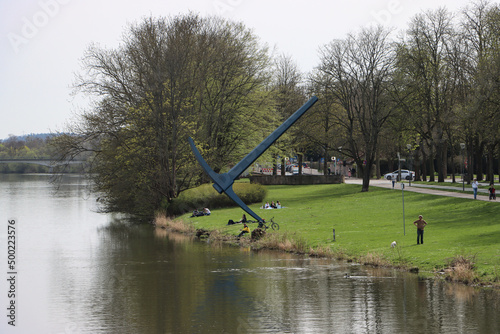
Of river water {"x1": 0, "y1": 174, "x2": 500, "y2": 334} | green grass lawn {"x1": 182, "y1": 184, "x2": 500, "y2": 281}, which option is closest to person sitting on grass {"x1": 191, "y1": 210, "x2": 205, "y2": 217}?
green grass lawn {"x1": 182, "y1": 184, "x2": 500, "y2": 281}

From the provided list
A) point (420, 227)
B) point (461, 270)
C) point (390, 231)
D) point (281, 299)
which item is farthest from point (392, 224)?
point (281, 299)

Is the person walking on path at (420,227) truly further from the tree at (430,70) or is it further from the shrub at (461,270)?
the tree at (430,70)

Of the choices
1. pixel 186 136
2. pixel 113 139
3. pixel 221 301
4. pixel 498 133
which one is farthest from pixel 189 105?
pixel 221 301

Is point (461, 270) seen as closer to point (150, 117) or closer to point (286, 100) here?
point (150, 117)

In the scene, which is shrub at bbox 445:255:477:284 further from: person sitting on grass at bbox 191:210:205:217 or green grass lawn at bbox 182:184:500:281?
person sitting on grass at bbox 191:210:205:217

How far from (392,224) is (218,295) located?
19277 millimetres

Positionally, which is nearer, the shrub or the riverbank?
the shrub

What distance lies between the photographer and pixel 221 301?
2561 centimetres

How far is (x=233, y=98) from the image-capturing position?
68.9 meters

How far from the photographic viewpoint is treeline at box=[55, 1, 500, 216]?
2211 inches

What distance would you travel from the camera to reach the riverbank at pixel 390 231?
1149 inches

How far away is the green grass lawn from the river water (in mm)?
2316

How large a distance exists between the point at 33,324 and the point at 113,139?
37.0 m

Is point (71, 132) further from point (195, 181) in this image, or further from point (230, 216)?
point (230, 216)
